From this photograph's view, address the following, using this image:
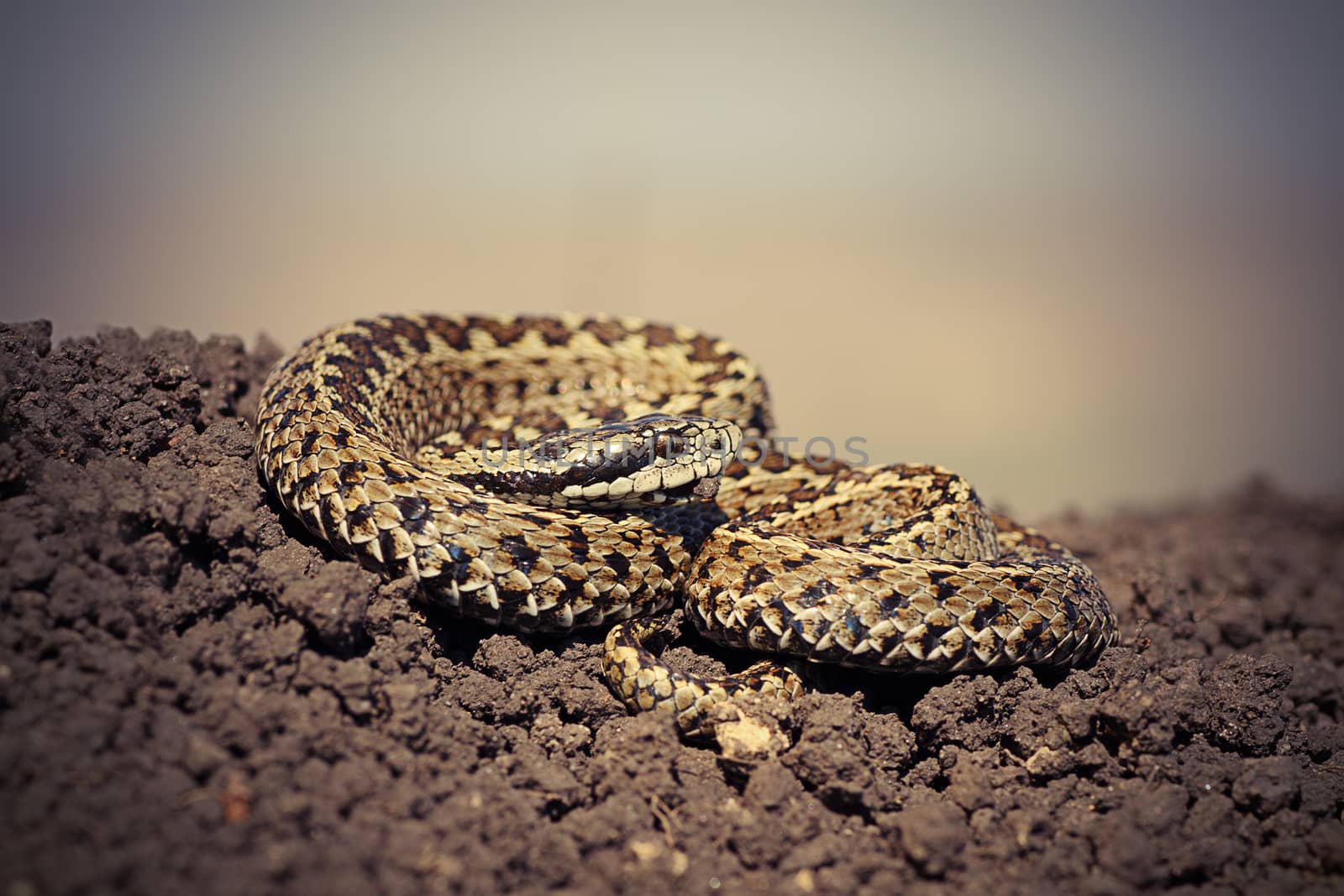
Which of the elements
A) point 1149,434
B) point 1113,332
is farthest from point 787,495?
point 1113,332

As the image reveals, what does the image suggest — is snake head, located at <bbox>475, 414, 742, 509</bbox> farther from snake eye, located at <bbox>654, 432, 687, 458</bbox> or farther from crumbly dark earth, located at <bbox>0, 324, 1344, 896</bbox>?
crumbly dark earth, located at <bbox>0, 324, 1344, 896</bbox>

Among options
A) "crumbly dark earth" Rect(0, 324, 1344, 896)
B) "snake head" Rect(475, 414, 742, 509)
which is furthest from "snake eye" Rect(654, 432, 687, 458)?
"crumbly dark earth" Rect(0, 324, 1344, 896)

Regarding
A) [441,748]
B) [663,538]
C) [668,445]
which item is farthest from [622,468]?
[441,748]

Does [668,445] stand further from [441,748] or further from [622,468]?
[441,748]

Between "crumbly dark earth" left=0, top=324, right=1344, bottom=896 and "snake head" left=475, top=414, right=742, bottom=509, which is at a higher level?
"snake head" left=475, top=414, right=742, bottom=509

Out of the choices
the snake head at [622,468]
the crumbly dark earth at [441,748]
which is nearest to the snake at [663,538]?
the snake head at [622,468]

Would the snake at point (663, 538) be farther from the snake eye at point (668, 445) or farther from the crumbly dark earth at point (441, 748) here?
the crumbly dark earth at point (441, 748)

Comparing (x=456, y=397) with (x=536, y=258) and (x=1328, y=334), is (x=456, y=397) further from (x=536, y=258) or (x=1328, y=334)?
(x=1328, y=334)

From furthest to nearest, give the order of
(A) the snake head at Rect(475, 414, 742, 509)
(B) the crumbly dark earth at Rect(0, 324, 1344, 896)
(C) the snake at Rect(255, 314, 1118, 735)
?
(A) the snake head at Rect(475, 414, 742, 509) → (C) the snake at Rect(255, 314, 1118, 735) → (B) the crumbly dark earth at Rect(0, 324, 1344, 896)
